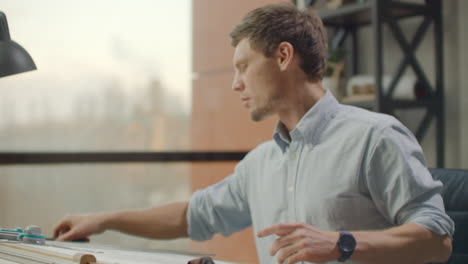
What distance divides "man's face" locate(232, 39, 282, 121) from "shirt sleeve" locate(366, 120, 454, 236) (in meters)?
0.27

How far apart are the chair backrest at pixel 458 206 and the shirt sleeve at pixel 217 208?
0.48 metres

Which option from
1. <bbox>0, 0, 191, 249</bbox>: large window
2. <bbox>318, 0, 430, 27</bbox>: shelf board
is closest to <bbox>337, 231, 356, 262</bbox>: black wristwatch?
<bbox>318, 0, 430, 27</bbox>: shelf board

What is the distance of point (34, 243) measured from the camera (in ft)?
3.85

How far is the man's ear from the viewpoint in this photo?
4.38ft

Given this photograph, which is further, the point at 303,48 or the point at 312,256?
the point at 303,48

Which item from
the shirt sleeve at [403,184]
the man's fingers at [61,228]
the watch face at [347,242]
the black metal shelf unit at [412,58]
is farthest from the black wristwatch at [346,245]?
the black metal shelf unit at [412,58]

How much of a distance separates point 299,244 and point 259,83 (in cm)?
51

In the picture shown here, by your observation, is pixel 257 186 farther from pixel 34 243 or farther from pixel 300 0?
pixel 300 0

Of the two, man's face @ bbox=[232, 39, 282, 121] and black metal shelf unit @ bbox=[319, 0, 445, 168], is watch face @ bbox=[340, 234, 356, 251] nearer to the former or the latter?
man's face @ bbox=[232, 39, 282, 121]

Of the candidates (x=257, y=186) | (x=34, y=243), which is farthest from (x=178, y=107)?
(x=34, y=243)

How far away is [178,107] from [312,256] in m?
2.54

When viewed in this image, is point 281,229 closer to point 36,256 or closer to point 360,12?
point 36,256

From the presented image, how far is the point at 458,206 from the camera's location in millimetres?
1191

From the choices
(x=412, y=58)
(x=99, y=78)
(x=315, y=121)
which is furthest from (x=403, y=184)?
(x=99, y=78)
